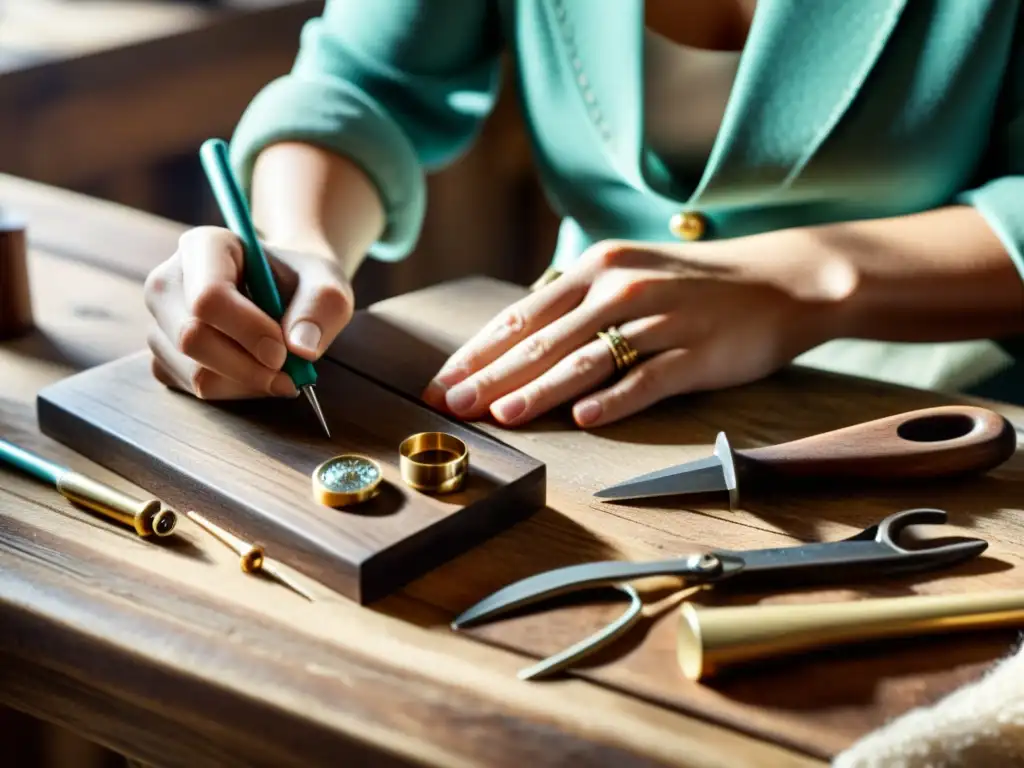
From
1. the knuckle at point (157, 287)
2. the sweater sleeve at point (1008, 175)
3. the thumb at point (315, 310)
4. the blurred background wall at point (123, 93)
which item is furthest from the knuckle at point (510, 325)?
the blurred background wall at point (123, 93)

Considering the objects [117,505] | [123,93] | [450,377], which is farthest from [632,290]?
[123,93]

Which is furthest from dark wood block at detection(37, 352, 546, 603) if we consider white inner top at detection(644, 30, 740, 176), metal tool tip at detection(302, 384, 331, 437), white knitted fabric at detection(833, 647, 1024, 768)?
white inner top at detection(644, 30, 740, 176)

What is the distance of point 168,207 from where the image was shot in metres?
1.87

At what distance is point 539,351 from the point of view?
81cm

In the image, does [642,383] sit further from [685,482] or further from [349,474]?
[349,474]

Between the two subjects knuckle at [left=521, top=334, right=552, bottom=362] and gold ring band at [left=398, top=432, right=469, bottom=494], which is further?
knuckle at [left=521, top=334, right=552, bottom=362]

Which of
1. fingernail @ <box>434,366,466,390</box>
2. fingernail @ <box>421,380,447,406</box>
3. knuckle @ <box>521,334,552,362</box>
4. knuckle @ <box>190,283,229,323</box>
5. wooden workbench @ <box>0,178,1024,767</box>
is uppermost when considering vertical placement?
knuckle @ <box>190,283,229,323</box>

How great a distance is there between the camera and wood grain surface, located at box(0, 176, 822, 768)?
0.50 m

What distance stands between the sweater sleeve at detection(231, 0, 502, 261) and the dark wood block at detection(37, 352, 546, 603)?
1.05 feet

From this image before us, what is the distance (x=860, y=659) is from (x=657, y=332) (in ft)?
1.04

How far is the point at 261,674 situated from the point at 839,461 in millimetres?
354

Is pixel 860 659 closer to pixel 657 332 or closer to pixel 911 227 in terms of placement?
pixel 657 332

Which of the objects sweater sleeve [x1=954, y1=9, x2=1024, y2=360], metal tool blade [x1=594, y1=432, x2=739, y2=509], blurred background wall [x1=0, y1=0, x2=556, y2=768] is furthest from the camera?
blurred background wall [x1=0, y1=0, x2=556, y2=768]

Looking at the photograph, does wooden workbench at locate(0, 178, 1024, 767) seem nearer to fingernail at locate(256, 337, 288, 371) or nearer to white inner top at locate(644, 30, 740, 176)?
fingernail at locate(256, 337, 288, 371)
